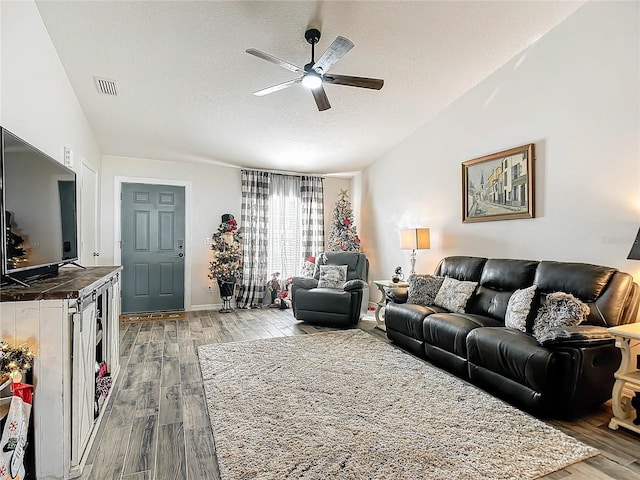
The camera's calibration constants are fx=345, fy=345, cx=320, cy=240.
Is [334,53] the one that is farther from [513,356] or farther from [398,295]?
[398,295]

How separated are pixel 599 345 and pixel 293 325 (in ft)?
10.9

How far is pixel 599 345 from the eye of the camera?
228 cm

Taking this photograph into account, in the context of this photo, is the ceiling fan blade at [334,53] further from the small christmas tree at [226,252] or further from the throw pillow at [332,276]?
the small christmas tree at [226,252]

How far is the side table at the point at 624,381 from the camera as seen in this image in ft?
7.12

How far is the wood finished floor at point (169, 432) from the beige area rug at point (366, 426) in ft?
0.28

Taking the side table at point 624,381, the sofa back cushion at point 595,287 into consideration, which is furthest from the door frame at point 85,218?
the side table at point 624,381

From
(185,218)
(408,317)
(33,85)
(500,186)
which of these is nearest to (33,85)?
(33,85)

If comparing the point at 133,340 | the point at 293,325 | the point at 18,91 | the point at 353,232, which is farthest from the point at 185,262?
the point at 18,91

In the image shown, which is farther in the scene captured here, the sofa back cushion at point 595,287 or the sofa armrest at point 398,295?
the sofa armrest at point 398,295

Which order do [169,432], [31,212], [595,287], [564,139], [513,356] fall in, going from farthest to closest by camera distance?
[564,139] → [595,287] → [513,356] → [169,432] → [31,212]

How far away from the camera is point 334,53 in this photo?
2.43 metres

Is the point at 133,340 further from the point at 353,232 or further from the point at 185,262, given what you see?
the point at 353,232

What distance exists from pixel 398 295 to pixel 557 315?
66.2 inches

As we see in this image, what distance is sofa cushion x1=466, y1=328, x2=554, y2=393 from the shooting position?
225 centimetres
